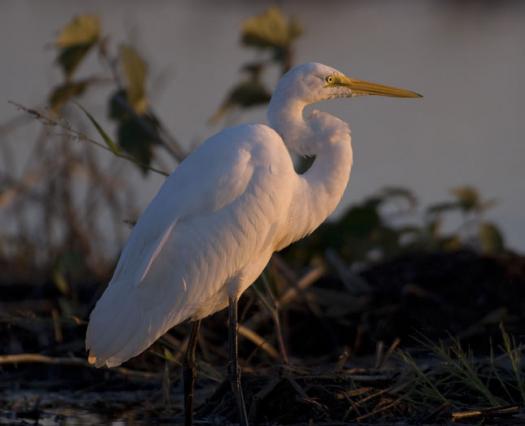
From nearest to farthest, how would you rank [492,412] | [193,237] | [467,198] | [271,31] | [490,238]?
1. [492,412]
2. [193,237]
3. [271,31]
4. [490,238]
5. [467,198]

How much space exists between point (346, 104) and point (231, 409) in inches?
310

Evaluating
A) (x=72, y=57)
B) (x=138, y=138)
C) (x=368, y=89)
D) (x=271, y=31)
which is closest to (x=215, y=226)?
(x=368, y=89)

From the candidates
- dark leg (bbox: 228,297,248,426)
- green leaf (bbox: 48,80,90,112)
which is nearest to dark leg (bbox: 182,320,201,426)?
dark leg (bbox: 228,297,248,426)

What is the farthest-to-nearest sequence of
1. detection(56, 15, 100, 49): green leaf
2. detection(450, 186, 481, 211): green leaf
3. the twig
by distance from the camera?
1. detection(450, 186, 481, 211): green leaf
2. detection(56, 15, 100, 49): green leaf
3. the twig

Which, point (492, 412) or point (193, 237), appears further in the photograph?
point (193, 237)

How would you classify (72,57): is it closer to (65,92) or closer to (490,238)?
(65,92)

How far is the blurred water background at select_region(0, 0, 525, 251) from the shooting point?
11.8 m

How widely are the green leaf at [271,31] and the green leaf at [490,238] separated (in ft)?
5.98

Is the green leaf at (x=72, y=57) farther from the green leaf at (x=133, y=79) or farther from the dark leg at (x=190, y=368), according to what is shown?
the dark leg at (x=190, y=368)

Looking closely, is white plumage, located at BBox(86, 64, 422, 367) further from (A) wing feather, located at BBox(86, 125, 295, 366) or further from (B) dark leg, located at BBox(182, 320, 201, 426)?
(B) dark leg, located at BBox(182, 320, 201, 426)

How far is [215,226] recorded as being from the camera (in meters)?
5.32

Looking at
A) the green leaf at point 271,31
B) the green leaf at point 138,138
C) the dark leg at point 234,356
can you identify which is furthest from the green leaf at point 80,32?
the dark leg at point 234,356

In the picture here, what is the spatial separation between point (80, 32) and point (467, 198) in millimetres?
2846

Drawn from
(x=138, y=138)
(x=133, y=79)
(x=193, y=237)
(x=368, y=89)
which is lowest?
(x=138, y=138)
